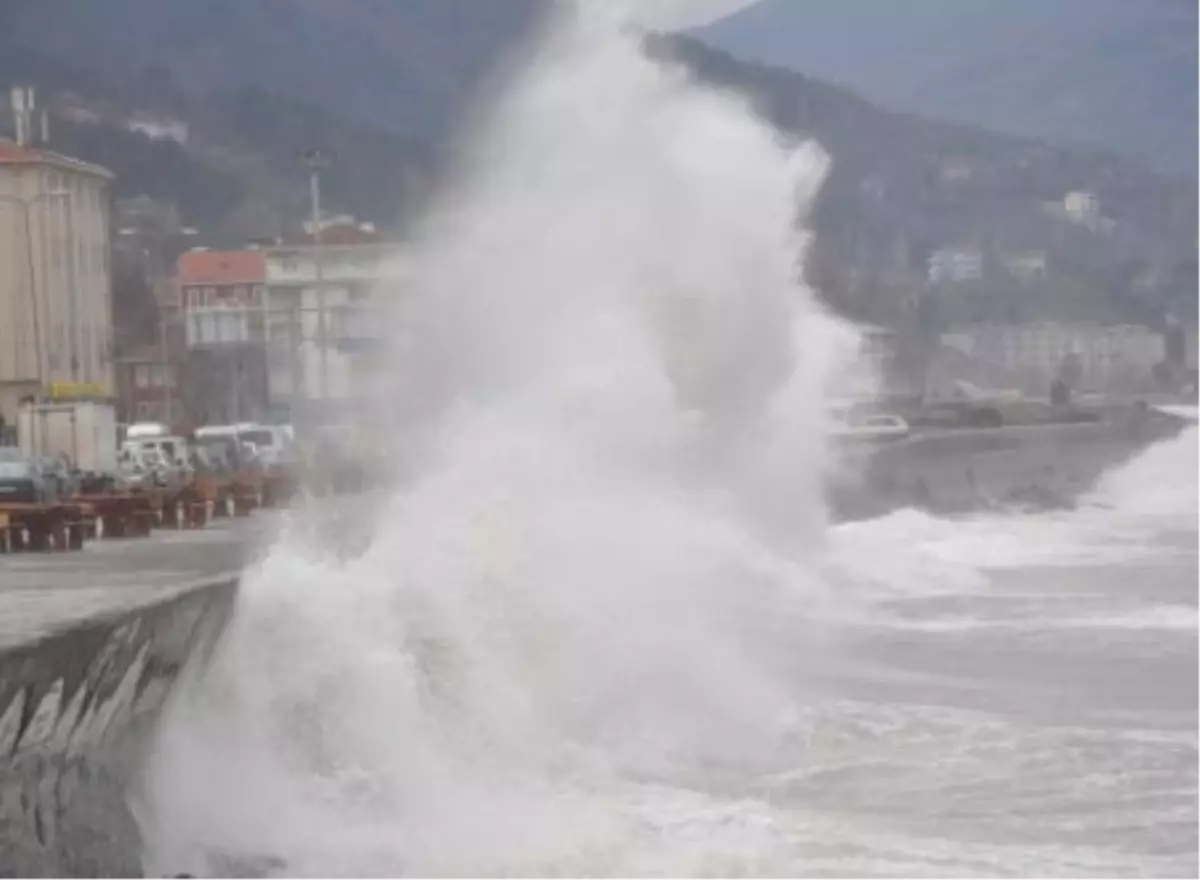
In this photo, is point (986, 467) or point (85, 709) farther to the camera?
point (986, 467)

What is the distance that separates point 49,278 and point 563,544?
44640mm

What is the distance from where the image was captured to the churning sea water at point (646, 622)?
10.3 metres

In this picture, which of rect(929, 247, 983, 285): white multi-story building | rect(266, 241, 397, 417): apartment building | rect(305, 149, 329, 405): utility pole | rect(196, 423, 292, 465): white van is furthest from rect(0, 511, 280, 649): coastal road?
rect(929, 247, 983, 285): white multi-story building

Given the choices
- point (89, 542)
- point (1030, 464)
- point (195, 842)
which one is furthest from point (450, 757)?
point (1030, 464)

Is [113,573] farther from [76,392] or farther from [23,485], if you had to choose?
[76,392]

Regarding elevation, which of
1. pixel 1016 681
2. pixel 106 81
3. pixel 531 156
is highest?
pixel 106 81

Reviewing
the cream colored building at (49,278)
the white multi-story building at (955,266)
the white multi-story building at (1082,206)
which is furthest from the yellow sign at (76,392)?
the white multi-story building at (1082,206)

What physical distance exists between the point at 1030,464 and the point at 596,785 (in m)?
43.0

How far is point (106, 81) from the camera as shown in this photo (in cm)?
12031

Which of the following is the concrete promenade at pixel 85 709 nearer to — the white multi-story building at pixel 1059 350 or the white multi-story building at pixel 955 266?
the white multi-story building at pixel 1059 350

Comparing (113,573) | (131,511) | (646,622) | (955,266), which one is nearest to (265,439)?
(131,511)

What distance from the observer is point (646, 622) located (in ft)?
53.2

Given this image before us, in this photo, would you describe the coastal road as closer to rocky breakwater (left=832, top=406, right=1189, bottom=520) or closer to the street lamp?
rocky breakwater (left=832, top=406, right=1189, bottom=520)

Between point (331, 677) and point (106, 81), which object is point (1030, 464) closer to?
point (331, 677)
